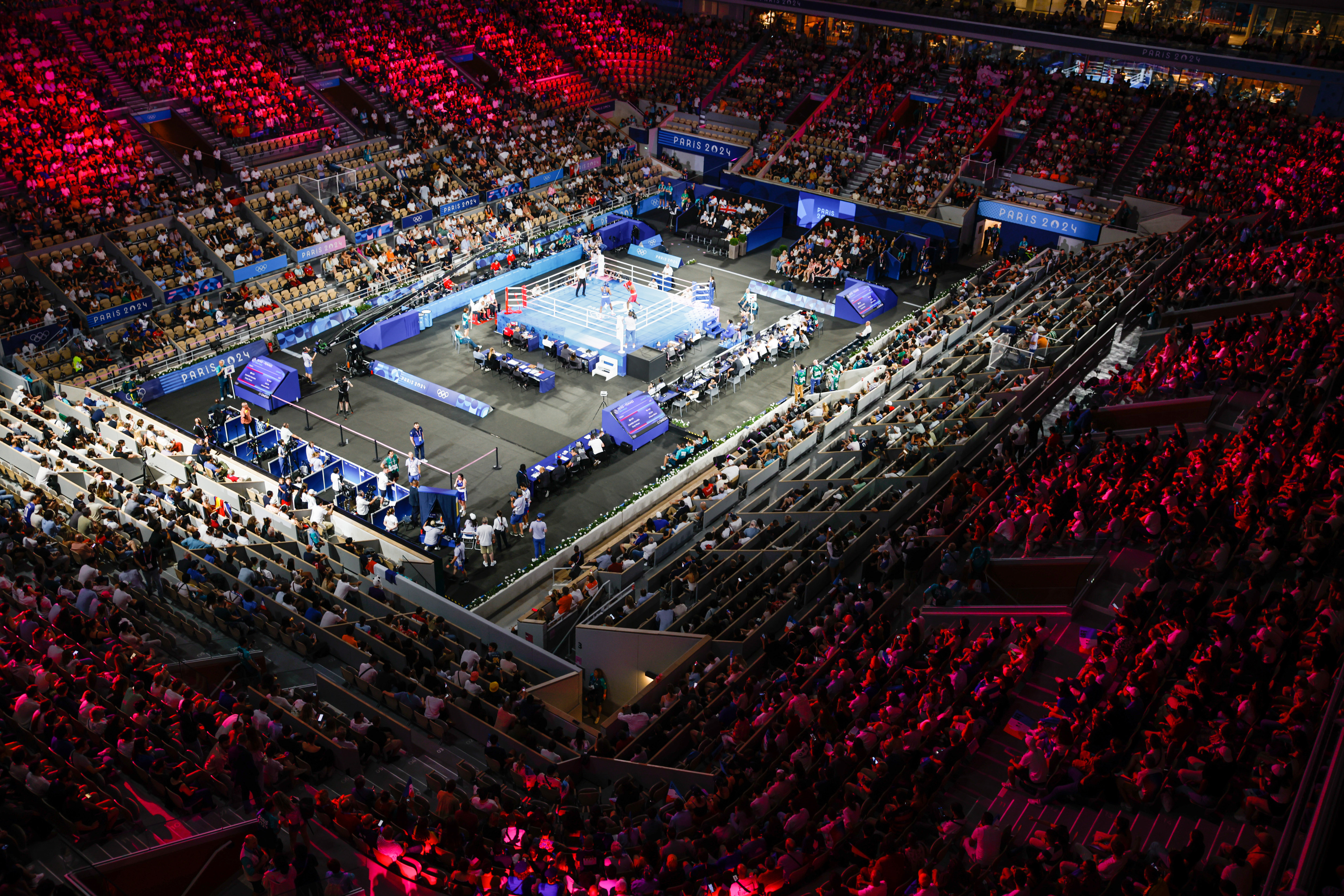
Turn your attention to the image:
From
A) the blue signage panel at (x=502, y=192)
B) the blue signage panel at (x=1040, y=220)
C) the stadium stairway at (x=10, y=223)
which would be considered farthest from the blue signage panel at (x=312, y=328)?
the blue signage panel at (x=1040, y=220)

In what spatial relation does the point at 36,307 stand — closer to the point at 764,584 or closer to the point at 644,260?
the point at 644,260

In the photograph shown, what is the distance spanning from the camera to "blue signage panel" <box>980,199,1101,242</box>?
125ft

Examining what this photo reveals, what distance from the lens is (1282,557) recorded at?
52.1 ft

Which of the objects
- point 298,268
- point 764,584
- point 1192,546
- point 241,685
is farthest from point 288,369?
point 1192,546

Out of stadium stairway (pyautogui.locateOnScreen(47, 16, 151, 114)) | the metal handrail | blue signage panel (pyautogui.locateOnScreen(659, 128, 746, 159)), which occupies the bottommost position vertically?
blue signage panel (pyautogui.locateOnScreen(659, 128, 746, 159))

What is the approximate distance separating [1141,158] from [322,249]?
3011cm

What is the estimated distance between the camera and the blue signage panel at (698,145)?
46.2m

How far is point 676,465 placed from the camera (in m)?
27.0

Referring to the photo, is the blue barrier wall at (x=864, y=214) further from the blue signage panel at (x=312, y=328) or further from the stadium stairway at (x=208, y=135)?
the stadium stairway at (x=208, y=135)

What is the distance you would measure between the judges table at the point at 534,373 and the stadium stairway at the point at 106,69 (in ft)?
59.9

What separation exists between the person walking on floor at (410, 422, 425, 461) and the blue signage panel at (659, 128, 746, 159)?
2360 centimetres

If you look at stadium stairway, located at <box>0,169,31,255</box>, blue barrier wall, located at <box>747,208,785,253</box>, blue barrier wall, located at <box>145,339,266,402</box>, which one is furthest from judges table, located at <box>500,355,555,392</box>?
stadium stairway, located at <box>0,169,31,255</box>

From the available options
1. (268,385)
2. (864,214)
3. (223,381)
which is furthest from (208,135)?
(864,214)

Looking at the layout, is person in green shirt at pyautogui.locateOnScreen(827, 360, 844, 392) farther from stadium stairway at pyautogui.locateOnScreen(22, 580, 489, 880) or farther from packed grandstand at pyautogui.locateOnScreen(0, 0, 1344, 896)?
stadium stairway at pyautogui.locateOnScreen(22, 580, 489, 880)
